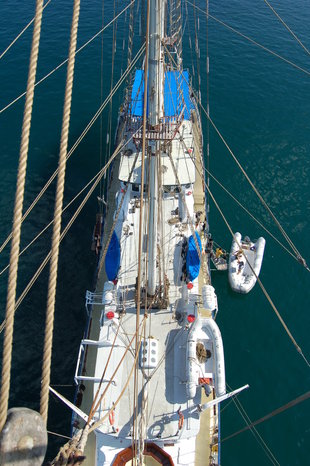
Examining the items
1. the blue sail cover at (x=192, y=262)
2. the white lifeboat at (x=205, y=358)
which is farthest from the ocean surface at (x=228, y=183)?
the blue sail cover at (x=192, y=262)

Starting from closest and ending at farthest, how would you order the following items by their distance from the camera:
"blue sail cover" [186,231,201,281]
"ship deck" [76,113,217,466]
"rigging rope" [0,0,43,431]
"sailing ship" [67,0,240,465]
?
"rigging rope" [0,0,43,431] → "sailing ship" [67,0,240,465] → "ship deck" [76,113,217,466] → "blue sail cover" [186,231,201,281]

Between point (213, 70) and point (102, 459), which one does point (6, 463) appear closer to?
point (102, 459)

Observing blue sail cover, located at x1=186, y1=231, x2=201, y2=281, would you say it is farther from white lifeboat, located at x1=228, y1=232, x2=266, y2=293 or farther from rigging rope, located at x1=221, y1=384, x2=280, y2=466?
rigging rope, located at x1=221, y1=384, x2=280, y2=466

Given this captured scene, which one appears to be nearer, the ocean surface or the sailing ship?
the sailing ship

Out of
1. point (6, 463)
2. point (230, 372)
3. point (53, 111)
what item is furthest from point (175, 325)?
point (53, 111)

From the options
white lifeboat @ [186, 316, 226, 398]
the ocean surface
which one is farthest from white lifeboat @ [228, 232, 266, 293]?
white lifeboat @ [186, 316, 226, 398]

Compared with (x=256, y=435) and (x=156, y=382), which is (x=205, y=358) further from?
(x=256, y=435)

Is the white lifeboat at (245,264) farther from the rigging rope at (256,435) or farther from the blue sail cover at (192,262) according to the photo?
the rigging rope at (256,435)

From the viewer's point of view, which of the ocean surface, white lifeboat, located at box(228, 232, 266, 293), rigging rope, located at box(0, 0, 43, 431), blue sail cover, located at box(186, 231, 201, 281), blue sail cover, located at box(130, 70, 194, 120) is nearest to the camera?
rigging rope, located at box(0, 0, 43, 431)
